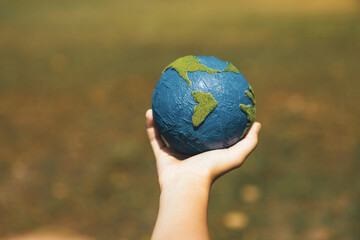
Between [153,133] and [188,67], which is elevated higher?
[188,67]

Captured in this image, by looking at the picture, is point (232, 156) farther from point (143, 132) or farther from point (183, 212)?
point (143, 132)

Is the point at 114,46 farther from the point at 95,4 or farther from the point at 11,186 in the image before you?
the point at 95,4

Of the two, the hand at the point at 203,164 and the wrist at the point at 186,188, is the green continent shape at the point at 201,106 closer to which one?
the hand at the point at 203,164

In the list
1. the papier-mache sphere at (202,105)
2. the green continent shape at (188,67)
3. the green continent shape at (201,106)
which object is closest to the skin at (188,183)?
the papier-mache sphere at (202,105)

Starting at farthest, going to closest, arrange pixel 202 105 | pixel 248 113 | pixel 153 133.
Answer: pixel 153 133 → pixel 248 113 → pixel 202 105

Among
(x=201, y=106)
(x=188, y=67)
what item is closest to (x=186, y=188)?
(x=201, y=106)
